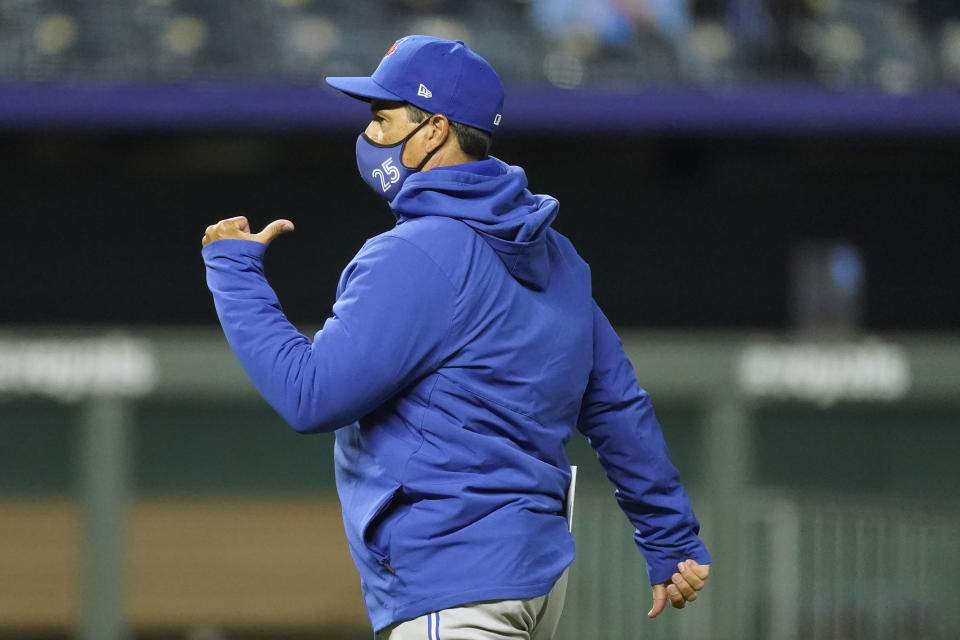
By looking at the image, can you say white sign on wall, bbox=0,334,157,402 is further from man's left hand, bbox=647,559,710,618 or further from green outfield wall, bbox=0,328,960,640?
man's left hand, bbox=647,559,710,618

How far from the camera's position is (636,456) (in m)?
2.69

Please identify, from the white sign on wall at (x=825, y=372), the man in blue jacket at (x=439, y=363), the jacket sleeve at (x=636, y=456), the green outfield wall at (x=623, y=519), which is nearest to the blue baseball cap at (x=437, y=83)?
the man in blue jacket at (x=439, y=363)

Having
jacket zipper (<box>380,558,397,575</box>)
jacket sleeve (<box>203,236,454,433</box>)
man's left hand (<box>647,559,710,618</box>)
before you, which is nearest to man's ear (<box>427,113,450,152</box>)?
jacket sleeve (<box>203,236,454,433</box>)

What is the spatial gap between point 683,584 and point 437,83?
1.04 meters

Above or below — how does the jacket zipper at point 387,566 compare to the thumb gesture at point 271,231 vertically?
below

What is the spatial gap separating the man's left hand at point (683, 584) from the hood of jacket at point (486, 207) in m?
0.66

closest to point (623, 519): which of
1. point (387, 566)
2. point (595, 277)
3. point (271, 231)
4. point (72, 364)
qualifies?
point (72, 364)

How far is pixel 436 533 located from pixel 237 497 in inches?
186

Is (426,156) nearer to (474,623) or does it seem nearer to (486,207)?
(486,207)

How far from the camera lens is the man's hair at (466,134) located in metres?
2.44

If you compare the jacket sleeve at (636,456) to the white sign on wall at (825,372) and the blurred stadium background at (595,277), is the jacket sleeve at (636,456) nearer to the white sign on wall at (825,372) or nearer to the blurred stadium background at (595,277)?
the blurred stadium background at (595,277)

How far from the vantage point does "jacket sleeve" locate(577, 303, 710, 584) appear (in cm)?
268

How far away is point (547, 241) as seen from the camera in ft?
8.61

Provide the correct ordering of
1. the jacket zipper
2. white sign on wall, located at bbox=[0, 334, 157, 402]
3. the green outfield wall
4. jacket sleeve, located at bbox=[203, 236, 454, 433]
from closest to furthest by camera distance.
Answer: jacket sleeve, located at bbox=[203, 236, 454, 433] → the jacket zipper → the green outfield wall → white sign on wall, located at bbox=[0, 334, 157, 402]
